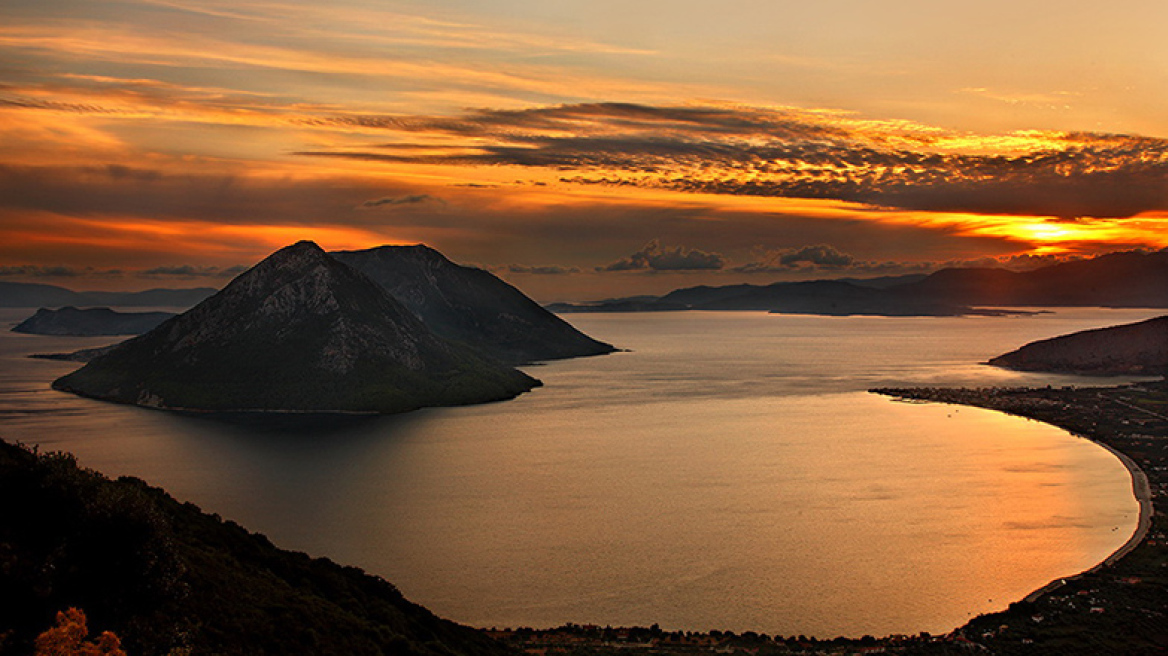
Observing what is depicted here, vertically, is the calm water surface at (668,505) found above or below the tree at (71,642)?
below

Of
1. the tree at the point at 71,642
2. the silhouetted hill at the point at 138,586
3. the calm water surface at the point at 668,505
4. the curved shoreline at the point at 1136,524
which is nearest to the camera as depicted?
the tree at the point at 71,642

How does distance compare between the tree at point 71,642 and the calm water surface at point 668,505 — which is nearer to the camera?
the tree at point 71,642

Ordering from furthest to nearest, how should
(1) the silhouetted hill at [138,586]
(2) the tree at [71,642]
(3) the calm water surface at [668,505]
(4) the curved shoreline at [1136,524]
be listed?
(4) the curved shoreline at [1136,524] → (3) the calm water surface at [668,505] → (1) the silhouetted hill at [138,586] → (2) the tree at [71,642]

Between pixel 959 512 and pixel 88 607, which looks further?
pixel 959 512

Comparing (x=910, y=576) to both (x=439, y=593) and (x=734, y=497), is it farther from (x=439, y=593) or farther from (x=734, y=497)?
(x=439, y=593)

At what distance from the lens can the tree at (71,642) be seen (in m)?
30.9

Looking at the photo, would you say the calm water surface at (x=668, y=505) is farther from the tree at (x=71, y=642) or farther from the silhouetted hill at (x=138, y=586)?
the tree at (x=71, y=642)

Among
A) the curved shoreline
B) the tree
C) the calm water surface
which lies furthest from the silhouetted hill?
the curved shoreline

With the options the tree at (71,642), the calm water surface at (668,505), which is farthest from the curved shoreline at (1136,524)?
the tree at (71,642)

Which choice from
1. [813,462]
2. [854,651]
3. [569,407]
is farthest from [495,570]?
[569,407]

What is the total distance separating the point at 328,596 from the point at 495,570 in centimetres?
2441

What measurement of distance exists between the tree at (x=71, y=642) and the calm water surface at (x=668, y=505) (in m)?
36.9

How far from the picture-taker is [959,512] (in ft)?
339

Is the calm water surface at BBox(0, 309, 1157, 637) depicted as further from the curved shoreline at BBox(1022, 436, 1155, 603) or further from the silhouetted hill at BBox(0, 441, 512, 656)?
the silhouetted hill at BBox(0, 441, 512, 656)
